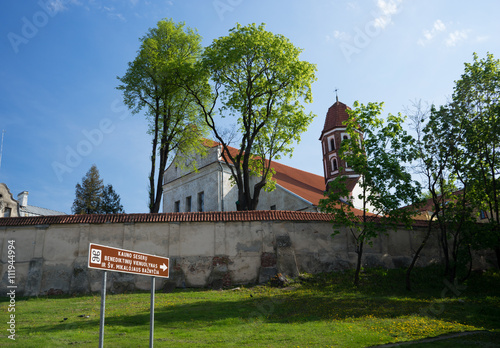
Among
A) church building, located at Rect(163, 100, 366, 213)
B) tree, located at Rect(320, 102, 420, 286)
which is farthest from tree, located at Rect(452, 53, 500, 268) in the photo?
church building, located at Rect(163, 100, 366, 213)

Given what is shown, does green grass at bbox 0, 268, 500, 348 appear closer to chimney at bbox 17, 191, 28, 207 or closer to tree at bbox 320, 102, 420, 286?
tree at bbox 320, 102, 420, 286

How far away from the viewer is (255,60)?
2530 centimetres

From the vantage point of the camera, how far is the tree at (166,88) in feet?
87.4

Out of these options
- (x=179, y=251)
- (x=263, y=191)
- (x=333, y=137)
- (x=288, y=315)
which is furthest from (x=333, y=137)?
(x=288, y=315)

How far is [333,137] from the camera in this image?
135ft

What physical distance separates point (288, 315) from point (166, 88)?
60.0 feet

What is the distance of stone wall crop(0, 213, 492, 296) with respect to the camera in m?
19.4

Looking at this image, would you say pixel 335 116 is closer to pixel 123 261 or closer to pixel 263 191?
pixel 263 191

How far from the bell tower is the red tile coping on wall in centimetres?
1954

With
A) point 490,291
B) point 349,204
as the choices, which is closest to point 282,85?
point 349,204

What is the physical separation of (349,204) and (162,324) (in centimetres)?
1041

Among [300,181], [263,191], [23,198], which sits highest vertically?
[23,198]

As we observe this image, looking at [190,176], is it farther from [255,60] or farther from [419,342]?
[419,342]

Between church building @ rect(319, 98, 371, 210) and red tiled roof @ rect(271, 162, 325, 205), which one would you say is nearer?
red tiled roof @ rect(271, 162, 325, 205)
